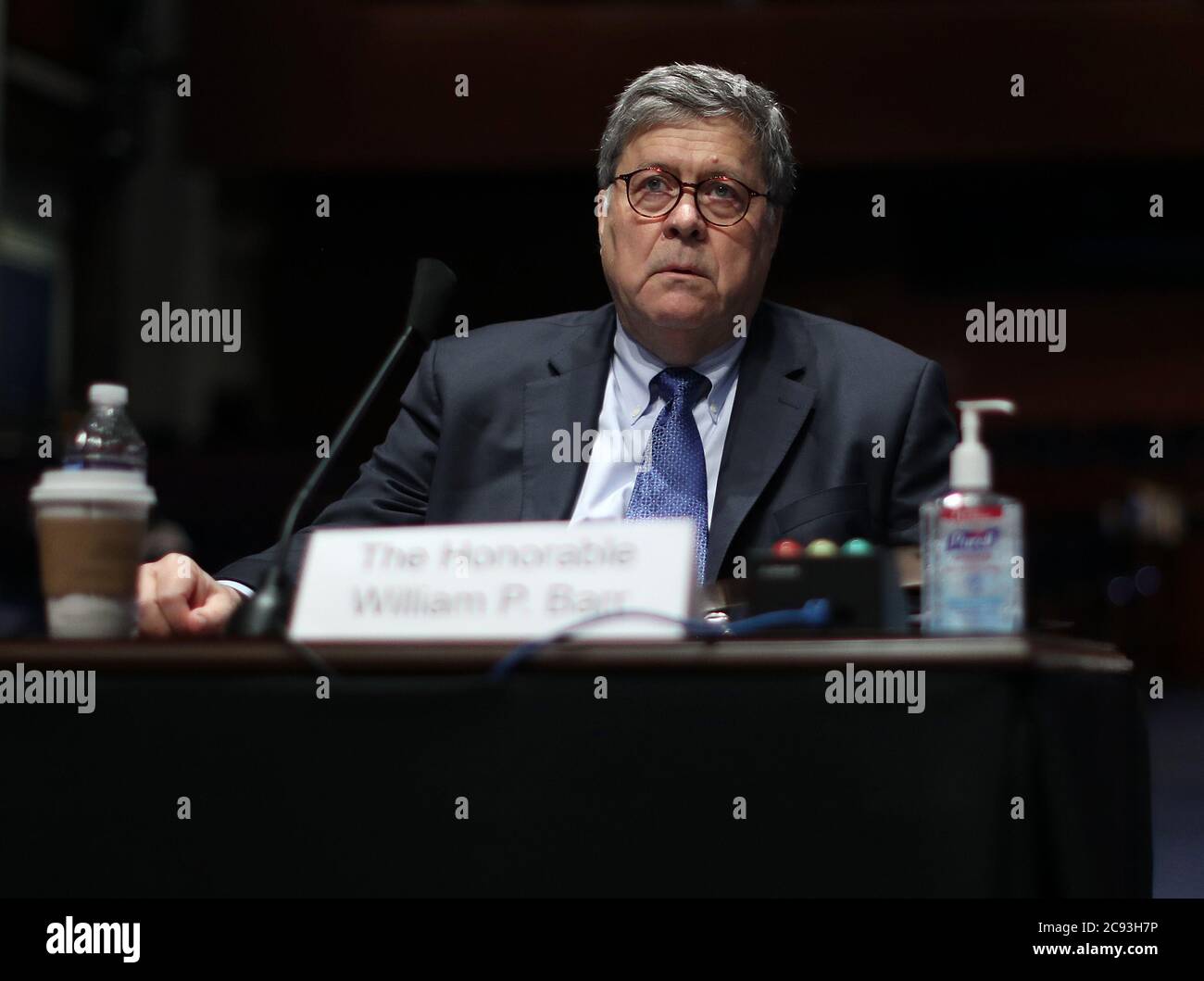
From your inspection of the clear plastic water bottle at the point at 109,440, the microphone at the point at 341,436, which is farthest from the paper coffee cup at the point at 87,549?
the clear plastic water bottle at the point at 109,440

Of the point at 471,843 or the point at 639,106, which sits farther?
the point at 639,106

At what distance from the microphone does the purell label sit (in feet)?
1.72

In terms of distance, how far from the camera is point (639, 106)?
5.90ft

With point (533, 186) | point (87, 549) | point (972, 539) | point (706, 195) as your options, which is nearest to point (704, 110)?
point (706, 195)

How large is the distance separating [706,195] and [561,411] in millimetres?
330

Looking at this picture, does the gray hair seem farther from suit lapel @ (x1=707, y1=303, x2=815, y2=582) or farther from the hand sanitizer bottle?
the hand sanitizer bottle

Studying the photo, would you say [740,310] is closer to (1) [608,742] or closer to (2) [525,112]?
(1) [608,742]

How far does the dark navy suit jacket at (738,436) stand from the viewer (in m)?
1.66

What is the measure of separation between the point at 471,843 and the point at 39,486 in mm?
497

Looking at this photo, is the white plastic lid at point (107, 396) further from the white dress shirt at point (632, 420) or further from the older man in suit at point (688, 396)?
the white dress shirt at point (632, 420)

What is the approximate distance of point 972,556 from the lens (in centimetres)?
107

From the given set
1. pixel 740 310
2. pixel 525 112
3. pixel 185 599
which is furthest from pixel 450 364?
pixel 525 112

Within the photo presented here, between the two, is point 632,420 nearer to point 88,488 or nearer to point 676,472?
point 676,472
